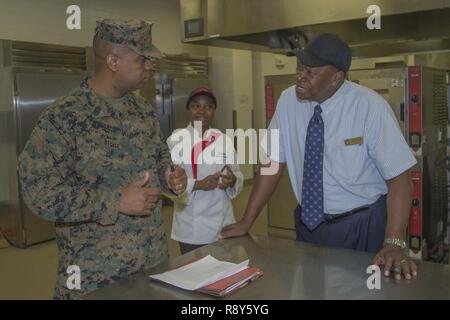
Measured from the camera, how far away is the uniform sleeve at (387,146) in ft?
5.78

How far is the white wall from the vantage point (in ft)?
16.8

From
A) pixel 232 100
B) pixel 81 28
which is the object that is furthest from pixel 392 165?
pixel 232 100

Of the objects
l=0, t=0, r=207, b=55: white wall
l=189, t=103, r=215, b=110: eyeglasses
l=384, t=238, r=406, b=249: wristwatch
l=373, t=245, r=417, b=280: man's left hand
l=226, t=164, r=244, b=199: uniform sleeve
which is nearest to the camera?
l=373, t=245, r=417, b=280: man's left hand

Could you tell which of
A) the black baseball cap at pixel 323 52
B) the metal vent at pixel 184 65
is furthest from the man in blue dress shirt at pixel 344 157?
the metal vent at pixel 184 65

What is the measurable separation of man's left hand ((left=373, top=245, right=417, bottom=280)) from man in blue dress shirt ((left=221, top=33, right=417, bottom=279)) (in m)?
0.24

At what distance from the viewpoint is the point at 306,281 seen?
1.43m

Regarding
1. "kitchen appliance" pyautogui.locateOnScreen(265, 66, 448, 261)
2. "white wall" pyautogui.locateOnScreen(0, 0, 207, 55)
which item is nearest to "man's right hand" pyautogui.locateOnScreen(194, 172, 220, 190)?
"kitchen appliance" pyautogui.locateOnScreen(265, 66, 448, 261)

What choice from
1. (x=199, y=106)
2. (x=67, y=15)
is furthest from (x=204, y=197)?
(x=67, y=15)

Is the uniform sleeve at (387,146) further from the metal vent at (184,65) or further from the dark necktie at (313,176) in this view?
the metal vent at (184,65)

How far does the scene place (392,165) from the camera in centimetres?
176

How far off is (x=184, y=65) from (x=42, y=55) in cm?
216

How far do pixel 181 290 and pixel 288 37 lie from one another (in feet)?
5.08

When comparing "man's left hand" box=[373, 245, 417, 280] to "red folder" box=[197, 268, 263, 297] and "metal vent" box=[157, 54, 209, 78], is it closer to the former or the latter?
"red folder" box=[197, 268, 263, 297]

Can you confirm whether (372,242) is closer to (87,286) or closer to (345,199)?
(345,199)
